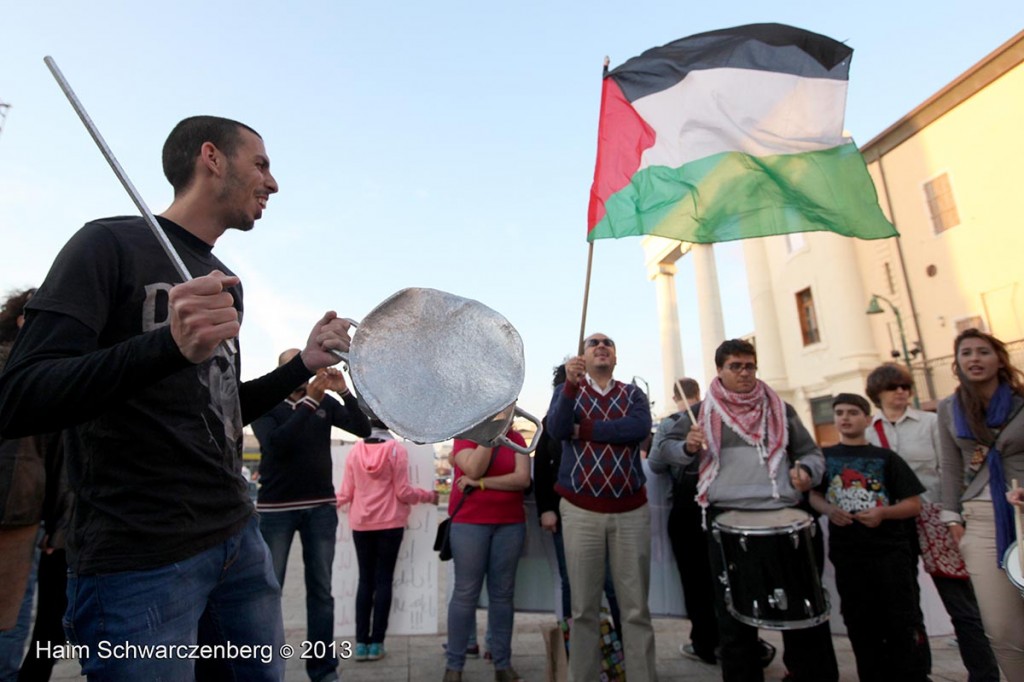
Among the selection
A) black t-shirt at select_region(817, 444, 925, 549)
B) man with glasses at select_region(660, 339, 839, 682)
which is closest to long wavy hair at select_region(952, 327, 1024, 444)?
black t-shirt at select_region(817, 444, 925, 549)

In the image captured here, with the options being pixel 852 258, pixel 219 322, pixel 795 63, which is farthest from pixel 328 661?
pixel 852 258

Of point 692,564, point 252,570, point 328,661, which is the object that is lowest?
point 328,661

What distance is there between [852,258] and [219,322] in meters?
26.3

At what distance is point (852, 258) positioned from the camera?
76.9ft

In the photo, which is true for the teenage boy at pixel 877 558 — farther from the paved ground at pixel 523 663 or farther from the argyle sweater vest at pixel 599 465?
the argyle sweater vest at pixel 599 465

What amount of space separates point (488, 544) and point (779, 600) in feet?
6.10

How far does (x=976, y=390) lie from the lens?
3.51 metres

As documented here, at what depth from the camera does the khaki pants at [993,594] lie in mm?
3004

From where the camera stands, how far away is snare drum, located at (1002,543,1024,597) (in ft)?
8.89

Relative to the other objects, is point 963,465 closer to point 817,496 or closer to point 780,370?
point 817,496

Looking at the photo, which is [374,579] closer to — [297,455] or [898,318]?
[297,455]

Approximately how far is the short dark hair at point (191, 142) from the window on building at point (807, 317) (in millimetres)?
26576

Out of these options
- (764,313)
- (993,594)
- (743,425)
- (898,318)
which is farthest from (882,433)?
(764,313)

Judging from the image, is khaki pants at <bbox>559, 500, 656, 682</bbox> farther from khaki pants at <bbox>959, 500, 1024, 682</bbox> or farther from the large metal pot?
the large metal pot
